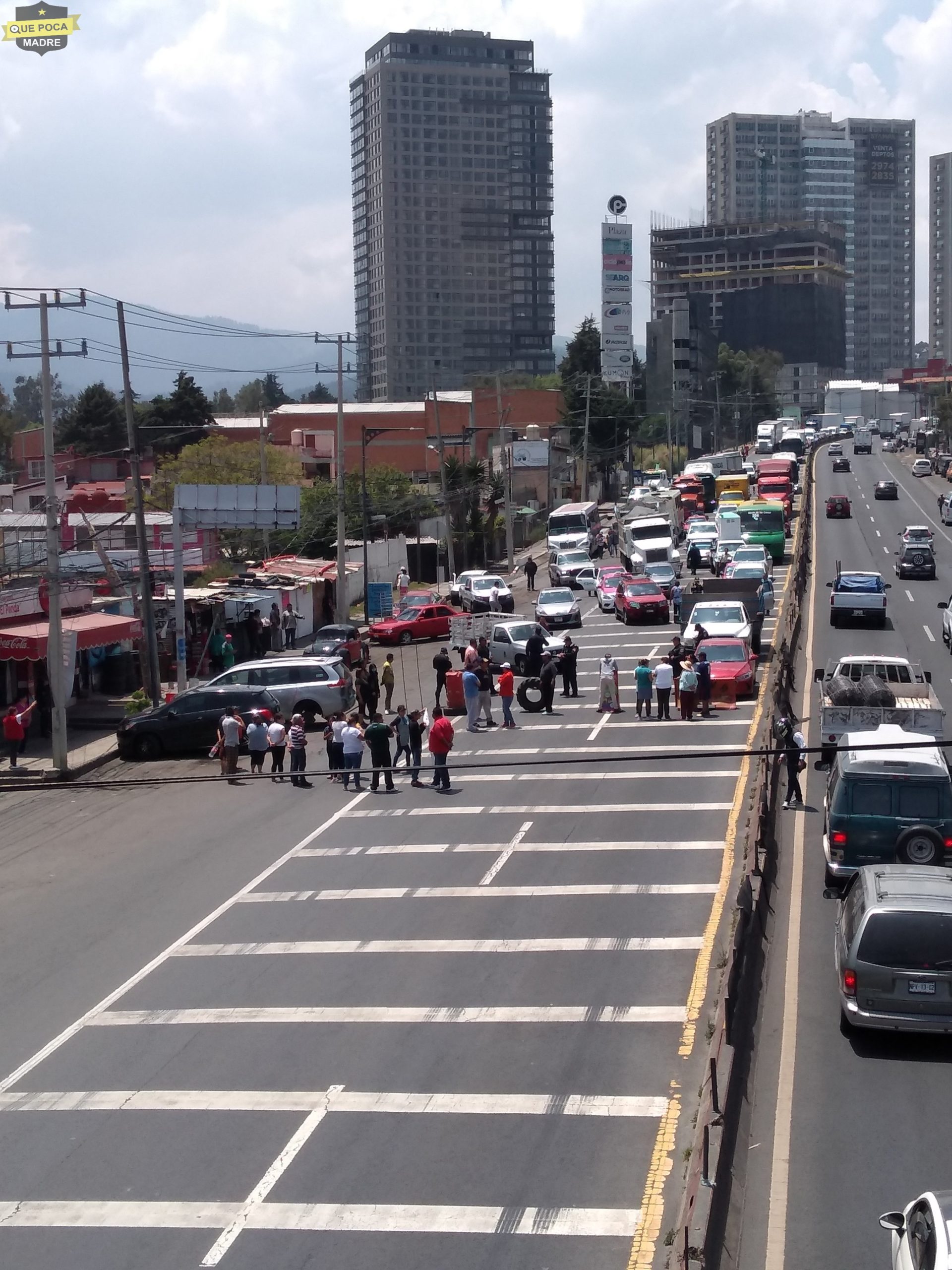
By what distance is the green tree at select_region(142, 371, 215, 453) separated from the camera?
103 m

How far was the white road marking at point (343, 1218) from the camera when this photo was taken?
9344 mm

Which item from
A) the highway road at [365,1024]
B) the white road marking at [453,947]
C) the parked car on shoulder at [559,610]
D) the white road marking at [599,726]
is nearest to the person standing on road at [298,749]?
the highway road at [365,1024]

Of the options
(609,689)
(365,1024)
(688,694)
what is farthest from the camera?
(609,689)

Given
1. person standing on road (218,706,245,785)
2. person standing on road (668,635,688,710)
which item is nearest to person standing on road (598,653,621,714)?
person standing on road (668,635,688,710)

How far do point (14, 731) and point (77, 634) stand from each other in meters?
4.37

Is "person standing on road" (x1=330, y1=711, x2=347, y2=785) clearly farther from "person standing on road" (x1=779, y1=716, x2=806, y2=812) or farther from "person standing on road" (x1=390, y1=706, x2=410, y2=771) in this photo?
"person standing on road" (x1=779, y1=716, x2=806, y2=812)

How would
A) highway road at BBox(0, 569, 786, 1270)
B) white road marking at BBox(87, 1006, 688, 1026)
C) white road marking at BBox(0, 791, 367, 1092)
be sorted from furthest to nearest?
white road marking at BBox(87, 1006, 688, 1026) → white road marking at BBox(0, 791, 367, 1092) → highway road at BBox(0, 569, 786, 1270)

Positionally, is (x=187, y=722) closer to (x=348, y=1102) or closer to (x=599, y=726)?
(x=599, y=726)

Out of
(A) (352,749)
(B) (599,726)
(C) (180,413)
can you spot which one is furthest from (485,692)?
(C) (180,413)

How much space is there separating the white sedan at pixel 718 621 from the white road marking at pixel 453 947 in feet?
59.1

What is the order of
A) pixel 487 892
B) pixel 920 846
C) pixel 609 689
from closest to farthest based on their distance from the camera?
pixel 920 846
pixel 487 892
pixel 609 689

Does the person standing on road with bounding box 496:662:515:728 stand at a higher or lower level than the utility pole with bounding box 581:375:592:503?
lower

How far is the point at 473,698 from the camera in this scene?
1096 inches

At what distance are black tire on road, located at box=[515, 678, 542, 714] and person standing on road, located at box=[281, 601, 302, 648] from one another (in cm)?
1812
